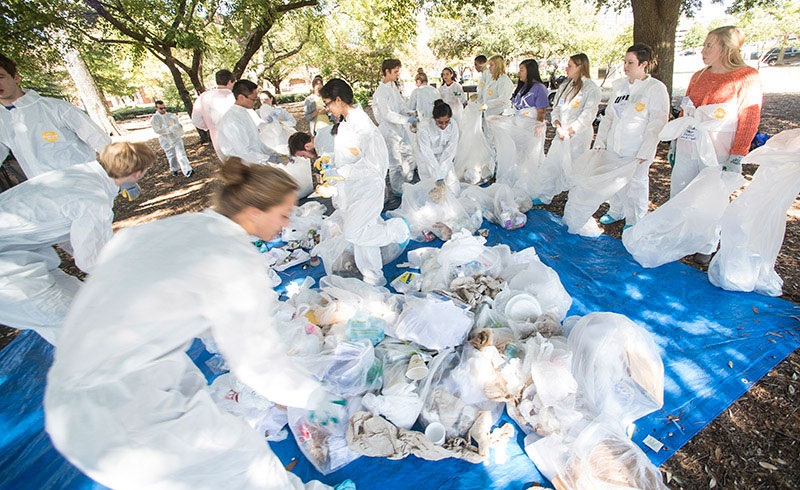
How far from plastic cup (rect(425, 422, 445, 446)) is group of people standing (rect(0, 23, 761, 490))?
48cm

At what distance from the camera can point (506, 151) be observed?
468 cm

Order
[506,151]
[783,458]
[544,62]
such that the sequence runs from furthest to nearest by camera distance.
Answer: [544,62], [506,151], [783,458]

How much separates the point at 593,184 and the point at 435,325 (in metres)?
2.27

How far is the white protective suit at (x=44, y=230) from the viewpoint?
1868 mm

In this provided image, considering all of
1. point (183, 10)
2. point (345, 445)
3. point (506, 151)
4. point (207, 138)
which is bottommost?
point (345, 445)

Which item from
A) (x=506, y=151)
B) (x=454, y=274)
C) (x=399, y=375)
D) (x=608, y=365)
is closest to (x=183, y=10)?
(x=506, y=151)

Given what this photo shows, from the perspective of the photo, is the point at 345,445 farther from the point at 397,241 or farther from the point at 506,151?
the point at 506,151

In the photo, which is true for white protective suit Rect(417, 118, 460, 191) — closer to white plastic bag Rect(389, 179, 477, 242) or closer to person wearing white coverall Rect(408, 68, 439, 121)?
white plastic bag Rect(389, 179, 477, 242)

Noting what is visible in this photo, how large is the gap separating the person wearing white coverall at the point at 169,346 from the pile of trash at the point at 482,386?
0.65 m

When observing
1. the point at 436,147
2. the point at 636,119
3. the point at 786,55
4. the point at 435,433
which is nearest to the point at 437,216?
the point at 436,147

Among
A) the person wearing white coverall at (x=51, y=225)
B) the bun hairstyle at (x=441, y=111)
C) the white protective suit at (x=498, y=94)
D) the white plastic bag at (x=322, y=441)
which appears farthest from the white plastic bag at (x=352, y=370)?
the white protective suit at (x=498, y=94)

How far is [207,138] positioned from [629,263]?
1020cm

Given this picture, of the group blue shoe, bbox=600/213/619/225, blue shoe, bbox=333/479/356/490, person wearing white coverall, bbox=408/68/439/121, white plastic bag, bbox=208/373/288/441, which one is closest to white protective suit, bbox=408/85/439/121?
person wearing white coverall, bbox=408/68/439/121

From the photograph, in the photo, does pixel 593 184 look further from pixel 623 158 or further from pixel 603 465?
pixel 603 465
